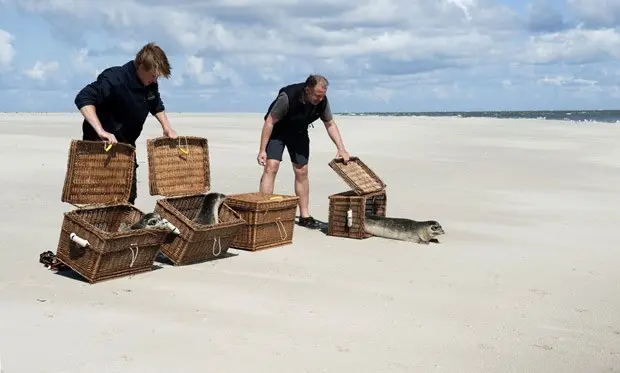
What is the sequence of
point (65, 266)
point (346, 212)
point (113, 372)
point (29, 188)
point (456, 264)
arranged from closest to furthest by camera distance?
point (113, 372) < point (65, 266) < point (456, 264) < point (346, 212) < point (29, 188)

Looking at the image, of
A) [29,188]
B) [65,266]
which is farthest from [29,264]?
[29,188]

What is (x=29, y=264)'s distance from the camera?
6.02m

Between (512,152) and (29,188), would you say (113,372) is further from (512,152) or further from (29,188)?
(512,152)

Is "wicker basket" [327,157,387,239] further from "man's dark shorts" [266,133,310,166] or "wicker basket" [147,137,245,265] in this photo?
"wicker basket" [147,137,245,265]

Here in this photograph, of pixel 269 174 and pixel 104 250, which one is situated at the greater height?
pixel 269 174

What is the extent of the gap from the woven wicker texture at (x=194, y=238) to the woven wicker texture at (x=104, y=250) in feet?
0.72

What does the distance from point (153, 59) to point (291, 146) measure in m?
2.45

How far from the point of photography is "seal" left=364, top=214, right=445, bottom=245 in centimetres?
721

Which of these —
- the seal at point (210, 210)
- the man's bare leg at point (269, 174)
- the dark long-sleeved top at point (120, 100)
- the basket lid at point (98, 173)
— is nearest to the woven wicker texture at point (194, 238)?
the seal at point (210, 210)

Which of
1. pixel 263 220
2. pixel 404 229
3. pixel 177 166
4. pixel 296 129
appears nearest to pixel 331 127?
pixel 296 129

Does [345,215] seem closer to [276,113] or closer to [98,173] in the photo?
[276,113]

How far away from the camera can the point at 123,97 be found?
6.15 m

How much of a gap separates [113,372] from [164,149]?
10.3ft

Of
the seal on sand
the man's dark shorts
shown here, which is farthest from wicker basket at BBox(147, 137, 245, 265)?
the man's dark shorts
